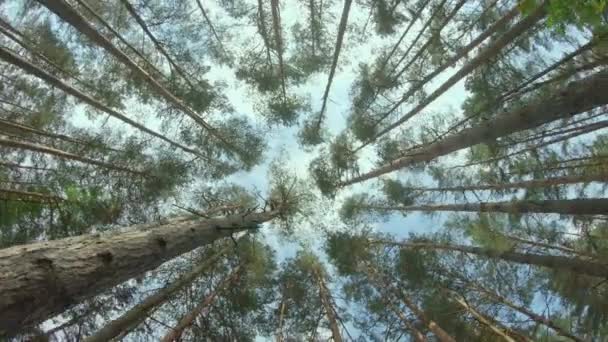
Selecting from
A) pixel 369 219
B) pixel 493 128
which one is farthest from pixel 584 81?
pixel 369 219

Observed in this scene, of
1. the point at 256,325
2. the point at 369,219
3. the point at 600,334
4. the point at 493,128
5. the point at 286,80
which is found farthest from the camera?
the point at 369,219

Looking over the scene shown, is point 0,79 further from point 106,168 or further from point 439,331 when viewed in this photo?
point 439,331

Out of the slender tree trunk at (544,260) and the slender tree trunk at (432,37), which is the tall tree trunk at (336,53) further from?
the slender tree trunk at (544,260)

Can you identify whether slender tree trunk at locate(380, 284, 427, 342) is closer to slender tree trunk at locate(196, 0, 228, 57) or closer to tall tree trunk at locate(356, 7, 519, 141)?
tall tree trunk at locate(356, 7, 519, 141)

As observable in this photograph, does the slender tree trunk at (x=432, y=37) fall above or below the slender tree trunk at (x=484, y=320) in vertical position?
above


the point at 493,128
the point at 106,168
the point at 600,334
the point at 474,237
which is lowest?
the point at 600,334

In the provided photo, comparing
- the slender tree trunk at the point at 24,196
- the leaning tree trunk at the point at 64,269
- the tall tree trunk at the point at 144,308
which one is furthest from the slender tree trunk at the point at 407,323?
the slender tree trunk at the point at 24,196

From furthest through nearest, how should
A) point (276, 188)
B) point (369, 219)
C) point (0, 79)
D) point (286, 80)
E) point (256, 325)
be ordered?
1. point (369, 219)
2. point (276, 188)
3. point (286, 80)
4. point (256, 325)
5. point (0, 79)

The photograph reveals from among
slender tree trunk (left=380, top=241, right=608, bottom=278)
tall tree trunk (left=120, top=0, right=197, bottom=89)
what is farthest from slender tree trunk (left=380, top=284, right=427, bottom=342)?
tall tree trunk (left=120, top=0, right=197, bottom=89)
